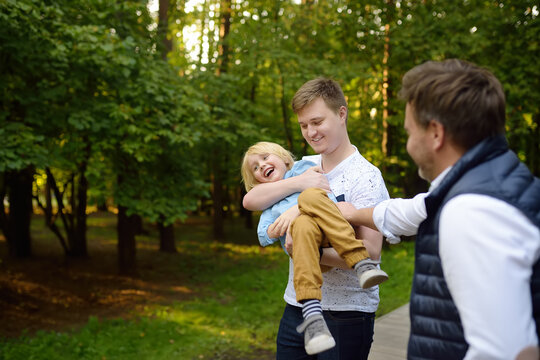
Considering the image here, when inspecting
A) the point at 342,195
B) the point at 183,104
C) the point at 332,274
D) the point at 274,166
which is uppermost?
the point at 183,104

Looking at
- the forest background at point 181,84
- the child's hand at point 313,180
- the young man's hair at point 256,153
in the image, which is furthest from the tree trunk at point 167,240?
the child's hand at point 313,180

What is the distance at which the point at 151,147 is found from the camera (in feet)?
23.3

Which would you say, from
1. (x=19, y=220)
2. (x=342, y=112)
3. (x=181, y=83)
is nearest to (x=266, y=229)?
(x=342, y=112)

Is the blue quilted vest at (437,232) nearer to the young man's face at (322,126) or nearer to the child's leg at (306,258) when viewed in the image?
the child's leg at (306,258)

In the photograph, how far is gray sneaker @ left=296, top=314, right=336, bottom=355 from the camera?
1668 millimetres

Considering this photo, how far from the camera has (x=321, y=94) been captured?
2.01m

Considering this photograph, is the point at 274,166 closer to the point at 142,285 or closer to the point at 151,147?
the point at 151,147

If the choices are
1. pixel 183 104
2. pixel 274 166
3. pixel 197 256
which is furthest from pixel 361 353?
pixel 197 256

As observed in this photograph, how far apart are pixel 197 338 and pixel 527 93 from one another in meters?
8.57

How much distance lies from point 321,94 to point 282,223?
0.59 m

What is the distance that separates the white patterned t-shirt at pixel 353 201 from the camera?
1.90 meters

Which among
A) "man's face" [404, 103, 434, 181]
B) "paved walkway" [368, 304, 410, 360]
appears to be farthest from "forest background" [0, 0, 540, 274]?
"man's face" [404, 103, 434, 181]

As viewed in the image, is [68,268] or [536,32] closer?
[536,32]

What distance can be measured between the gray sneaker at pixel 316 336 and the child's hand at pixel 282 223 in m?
0.39
